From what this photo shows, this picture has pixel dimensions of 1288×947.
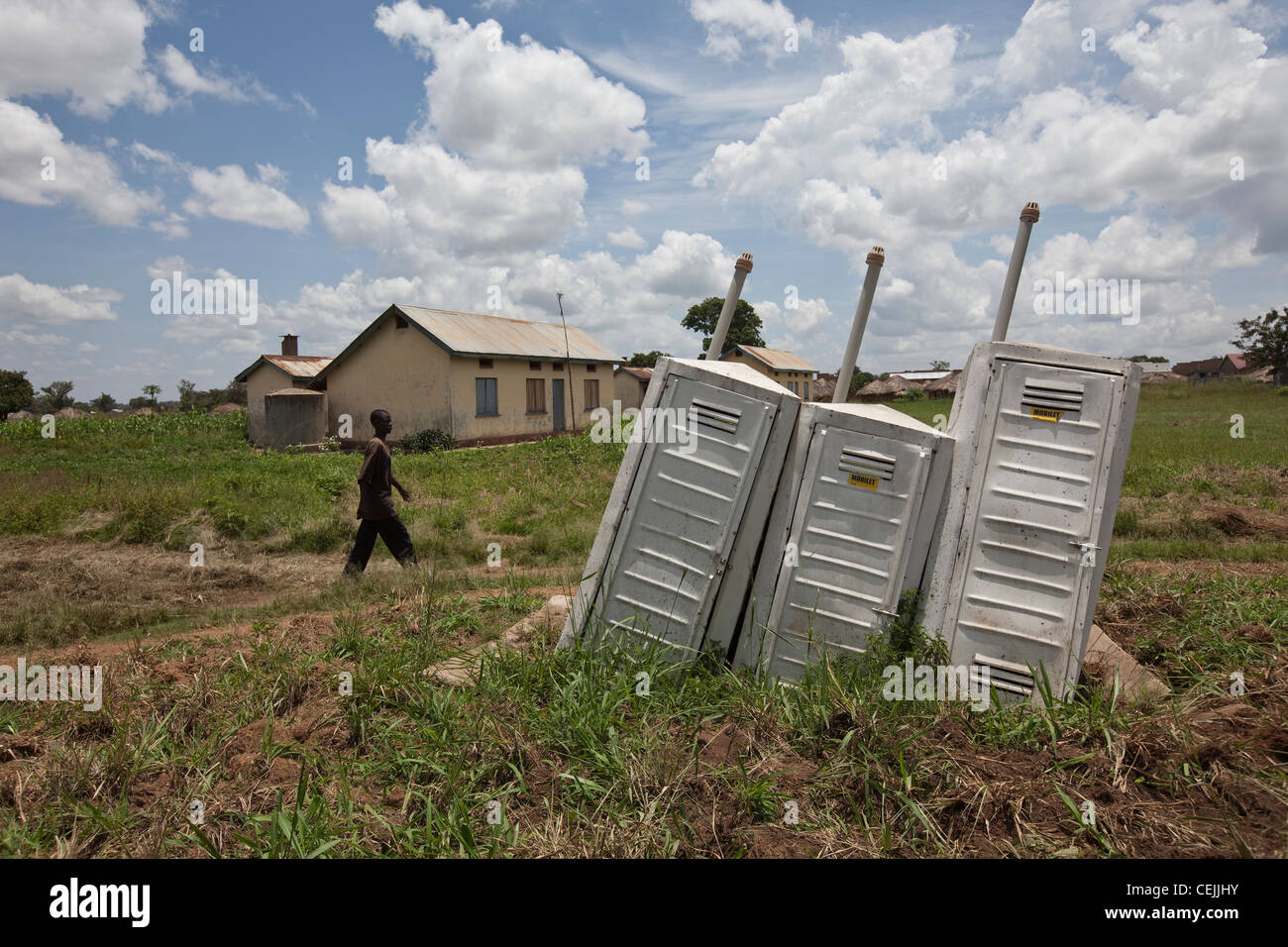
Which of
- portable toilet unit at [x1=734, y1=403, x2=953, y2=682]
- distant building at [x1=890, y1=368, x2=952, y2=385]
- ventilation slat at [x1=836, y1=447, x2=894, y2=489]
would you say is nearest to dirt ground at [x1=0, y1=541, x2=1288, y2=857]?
portable toilet unit at [x1=734, y1=403, x2=953, y2=682]

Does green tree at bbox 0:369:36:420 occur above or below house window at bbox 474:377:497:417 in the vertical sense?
below

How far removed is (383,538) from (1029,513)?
239 inches

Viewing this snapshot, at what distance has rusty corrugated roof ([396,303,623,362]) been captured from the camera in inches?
866

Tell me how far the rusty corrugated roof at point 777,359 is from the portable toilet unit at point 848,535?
125 feet

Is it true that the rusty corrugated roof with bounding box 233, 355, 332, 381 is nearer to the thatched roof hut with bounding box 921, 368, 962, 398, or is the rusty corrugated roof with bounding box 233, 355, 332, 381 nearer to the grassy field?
the grassy field

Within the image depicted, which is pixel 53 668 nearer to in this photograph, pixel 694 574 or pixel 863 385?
pixel 694 574

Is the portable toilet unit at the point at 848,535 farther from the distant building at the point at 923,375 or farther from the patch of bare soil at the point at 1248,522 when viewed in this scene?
the distant building at the point at 923,375

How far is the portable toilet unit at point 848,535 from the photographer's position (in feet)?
14.6

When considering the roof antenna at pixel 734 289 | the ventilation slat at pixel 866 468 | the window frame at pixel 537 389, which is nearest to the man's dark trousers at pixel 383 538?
the roof antenna at pixel 734 289

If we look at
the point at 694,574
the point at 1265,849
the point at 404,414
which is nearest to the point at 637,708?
the point at 694,574

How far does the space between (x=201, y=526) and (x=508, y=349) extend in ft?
Result: 48.5

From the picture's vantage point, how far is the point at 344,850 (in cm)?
290

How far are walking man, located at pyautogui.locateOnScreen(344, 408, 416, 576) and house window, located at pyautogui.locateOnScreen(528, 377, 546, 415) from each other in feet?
55.8

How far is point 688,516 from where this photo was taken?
4699mm
